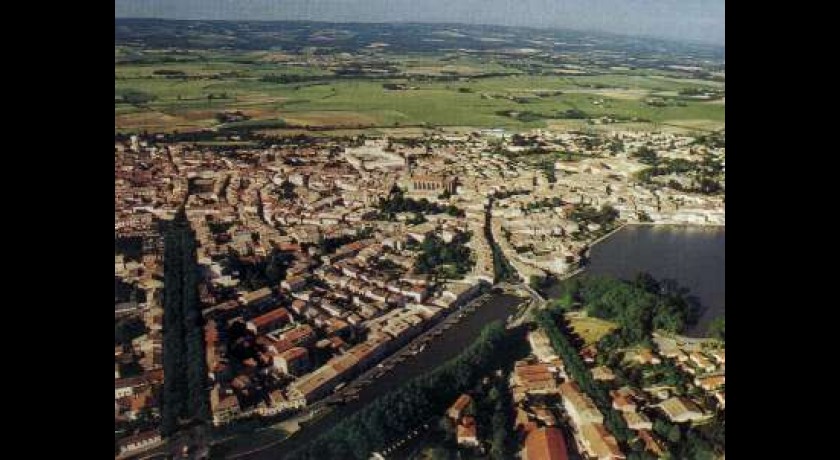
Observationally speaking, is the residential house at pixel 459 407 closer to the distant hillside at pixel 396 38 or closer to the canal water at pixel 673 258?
the canal water at pixel 673 258

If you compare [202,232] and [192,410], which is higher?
[202,232]

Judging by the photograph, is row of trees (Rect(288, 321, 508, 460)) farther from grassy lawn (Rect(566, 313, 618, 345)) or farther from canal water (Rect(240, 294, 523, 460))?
grassy lawn (Rect(566, 313, 618, 345))

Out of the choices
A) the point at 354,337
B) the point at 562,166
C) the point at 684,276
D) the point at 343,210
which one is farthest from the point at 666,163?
the point at 354,337

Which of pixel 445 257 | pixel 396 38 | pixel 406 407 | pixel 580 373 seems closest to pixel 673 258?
pixel 580 373

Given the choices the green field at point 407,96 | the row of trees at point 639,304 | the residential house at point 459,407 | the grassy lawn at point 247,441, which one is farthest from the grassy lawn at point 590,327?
the grassy lawn at point 247,441
